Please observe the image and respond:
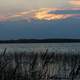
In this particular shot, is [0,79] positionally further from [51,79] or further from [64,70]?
[64,70]

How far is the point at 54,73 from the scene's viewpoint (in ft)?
36.6

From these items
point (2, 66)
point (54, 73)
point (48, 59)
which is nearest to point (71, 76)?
point (54, 73)

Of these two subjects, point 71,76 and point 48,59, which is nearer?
point 48,59

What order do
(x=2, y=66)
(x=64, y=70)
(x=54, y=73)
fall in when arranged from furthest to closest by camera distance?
(x=64, y=70)
(x=54, y=73)
(x=2, y=66)

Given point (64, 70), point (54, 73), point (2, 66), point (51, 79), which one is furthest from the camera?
point (64, 70)

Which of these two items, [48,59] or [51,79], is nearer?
[48,59]

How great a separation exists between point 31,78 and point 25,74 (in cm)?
24

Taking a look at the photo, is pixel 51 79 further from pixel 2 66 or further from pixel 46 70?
pixel 2 66

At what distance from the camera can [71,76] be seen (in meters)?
10.6

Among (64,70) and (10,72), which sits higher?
(10,72)

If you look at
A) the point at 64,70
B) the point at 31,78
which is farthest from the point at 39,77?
the point at 64,70

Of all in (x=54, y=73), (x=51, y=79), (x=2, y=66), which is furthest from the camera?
(x=54, y=73)

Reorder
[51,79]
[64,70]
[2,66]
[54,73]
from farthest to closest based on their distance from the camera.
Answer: [64,70], [54,73], [51,79], [2,66]

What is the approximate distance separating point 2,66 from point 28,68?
78 cm
